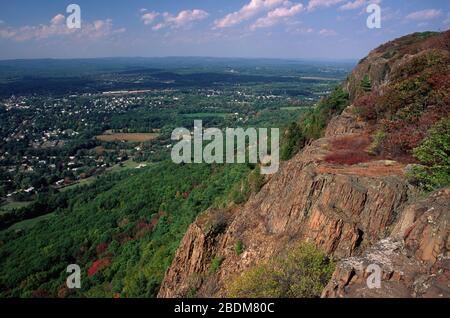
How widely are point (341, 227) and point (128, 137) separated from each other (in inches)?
4702

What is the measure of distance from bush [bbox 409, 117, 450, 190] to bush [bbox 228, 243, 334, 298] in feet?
15.1

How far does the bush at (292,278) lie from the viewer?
13.8 metres

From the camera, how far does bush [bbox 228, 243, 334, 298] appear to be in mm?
13766

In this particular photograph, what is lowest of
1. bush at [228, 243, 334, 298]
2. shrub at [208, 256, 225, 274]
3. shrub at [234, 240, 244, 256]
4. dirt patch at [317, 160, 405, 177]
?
shrub at [208, 256, 225, 274]

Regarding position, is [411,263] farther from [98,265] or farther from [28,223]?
[28,223]

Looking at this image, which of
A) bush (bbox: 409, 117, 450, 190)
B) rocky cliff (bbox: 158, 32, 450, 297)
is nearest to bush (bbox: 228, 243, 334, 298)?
rocky cliff (bbox: 158, 32, 450, 297)

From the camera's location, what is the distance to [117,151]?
110 m

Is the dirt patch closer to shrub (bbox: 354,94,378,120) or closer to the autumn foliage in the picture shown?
shrub (bbox: 354,94,378,120)

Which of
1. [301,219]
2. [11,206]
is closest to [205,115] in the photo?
[11,206]

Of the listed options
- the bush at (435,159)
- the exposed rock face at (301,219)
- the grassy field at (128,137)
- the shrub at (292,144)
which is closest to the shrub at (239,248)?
the exposed rock face at (301,219)

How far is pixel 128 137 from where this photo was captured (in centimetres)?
12912

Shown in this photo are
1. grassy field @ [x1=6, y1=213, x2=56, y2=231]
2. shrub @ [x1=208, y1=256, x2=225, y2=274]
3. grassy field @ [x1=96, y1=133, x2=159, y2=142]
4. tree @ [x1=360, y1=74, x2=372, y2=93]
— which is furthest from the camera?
grassy field @ [x1=96, y1=133, x2=159, y2=142]
